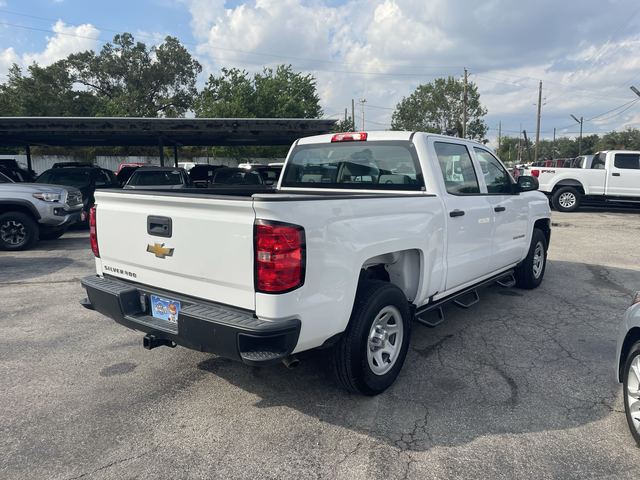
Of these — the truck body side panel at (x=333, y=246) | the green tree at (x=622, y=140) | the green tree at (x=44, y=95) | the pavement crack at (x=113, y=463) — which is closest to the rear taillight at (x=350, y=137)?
the truck body side panel at (x=333, y=246)

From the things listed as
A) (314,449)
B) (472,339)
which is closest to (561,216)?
(472,339)

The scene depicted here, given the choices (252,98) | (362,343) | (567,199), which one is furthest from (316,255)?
(252,98)

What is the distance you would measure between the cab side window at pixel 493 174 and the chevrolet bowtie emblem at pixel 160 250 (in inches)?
135

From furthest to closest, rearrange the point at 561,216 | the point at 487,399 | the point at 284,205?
1. the point at 561,216
2. the point at 487,399
3. the point at 284,205

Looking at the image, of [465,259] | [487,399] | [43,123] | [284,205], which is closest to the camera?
[284,205]

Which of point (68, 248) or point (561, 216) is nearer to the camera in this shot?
point (68, 248)

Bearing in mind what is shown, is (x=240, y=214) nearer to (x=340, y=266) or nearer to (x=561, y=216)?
(x=340, y=266)

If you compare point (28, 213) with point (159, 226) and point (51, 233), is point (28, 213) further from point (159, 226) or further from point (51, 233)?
point (159, 226)

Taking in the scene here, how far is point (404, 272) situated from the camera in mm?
3963

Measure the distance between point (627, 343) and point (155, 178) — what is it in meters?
11.4

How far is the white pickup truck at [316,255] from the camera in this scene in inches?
109

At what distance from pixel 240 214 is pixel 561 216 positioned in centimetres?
1565

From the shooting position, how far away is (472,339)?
4.76m

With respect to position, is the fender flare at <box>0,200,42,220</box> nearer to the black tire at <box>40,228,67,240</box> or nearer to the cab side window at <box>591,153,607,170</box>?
the black tire at <box>40,228,67,240</box>
